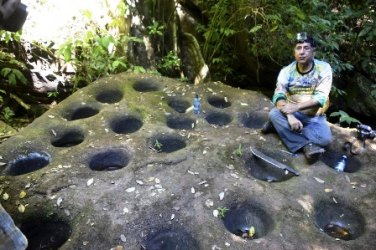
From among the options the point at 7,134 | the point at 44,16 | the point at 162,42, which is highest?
the point at 44,16

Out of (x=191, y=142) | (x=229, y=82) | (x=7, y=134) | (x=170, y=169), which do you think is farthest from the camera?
(x=229, y=82)

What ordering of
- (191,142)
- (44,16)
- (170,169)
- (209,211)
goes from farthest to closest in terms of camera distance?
(44,16) < (191,142) < (170,169) < (209,211)

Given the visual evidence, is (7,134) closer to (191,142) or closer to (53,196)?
(53,196)

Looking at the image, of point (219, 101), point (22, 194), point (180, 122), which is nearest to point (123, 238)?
point (22, 194)

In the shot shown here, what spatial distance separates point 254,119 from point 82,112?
3716 mm

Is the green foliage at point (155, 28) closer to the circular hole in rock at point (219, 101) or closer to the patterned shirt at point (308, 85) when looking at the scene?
the circular hole in rock at point (219, 101)

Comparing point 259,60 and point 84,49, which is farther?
point 259,60

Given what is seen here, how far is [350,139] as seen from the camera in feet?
20.5

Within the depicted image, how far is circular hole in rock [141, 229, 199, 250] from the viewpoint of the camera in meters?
4.18

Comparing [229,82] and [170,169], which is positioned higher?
[170,169]

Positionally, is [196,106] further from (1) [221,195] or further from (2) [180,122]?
(1) [221,195]

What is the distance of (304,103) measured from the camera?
5.82 meters

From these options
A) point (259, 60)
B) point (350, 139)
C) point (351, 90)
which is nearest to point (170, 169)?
point (350, 139)

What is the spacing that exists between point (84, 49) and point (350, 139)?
6.50m
